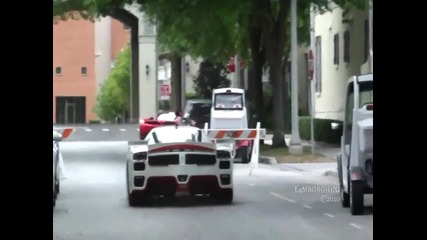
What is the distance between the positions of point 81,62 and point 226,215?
7766 cm

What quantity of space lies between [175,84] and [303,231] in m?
Answer: 47.2

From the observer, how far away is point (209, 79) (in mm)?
60406

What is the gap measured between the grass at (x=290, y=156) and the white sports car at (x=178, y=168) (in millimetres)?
12297

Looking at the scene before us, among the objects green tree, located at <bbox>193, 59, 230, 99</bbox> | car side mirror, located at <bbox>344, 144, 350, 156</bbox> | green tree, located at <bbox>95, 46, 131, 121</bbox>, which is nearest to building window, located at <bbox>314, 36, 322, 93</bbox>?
green tree, located at <bbox>193, 59, 230, 99</bbox>

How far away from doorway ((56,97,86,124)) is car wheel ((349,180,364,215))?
2990 inches

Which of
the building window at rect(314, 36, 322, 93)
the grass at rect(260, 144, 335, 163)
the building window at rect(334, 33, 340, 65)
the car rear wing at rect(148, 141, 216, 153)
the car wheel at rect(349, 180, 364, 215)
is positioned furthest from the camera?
the building window at rect(314, 36, 322, 93)

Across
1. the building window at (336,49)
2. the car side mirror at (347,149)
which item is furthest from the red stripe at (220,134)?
the building window at (336,49)

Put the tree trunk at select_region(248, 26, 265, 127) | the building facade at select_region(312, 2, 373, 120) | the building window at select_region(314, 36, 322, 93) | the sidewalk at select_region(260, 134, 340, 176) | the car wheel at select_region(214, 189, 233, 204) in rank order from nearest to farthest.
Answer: the car wheel at select_region(214, 189, 233, 204), the sidewalk at select_region(260, 134, 340, 176), the tree trunk at select_region(248, 26, 265, 127), the building facade at select_region(312, 2, 373, 120), the building window at select_region(314, 36, 322, 93)

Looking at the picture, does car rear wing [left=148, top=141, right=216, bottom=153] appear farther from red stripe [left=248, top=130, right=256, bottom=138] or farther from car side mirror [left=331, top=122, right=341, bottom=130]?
car side mirror [left=331, top=122, right=341, bottom=130]

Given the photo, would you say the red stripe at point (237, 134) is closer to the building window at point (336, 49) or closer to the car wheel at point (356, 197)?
the car wheel at point (356, 197)

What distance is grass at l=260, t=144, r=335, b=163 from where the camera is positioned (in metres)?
30.6

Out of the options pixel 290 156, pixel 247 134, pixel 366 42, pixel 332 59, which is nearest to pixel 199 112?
pixel 366 42
